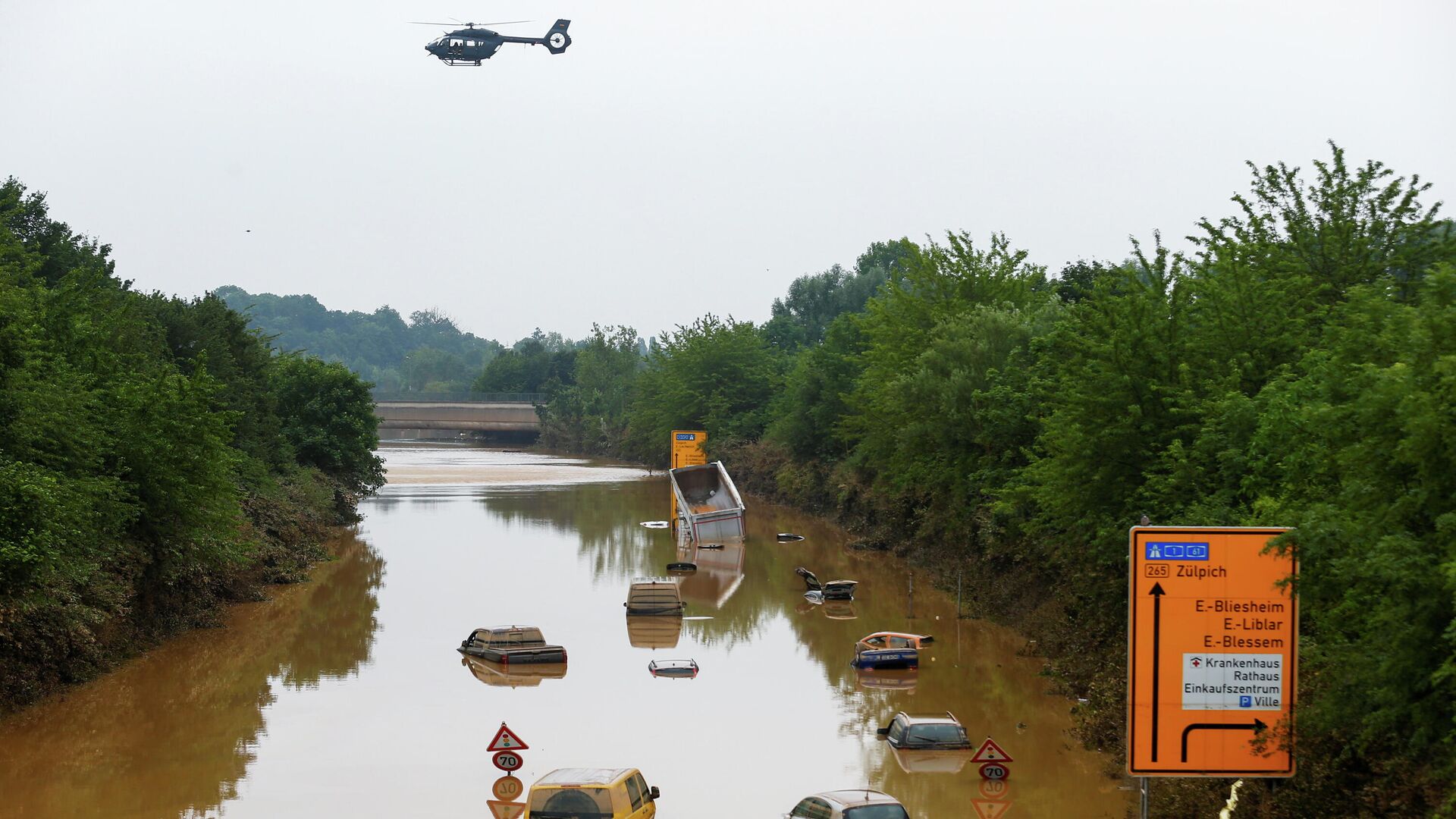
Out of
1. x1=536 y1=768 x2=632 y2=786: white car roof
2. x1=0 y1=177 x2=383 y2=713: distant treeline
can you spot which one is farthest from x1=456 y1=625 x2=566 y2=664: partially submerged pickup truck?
x1=536 y1=768 x2=632 y2=786: white car roof

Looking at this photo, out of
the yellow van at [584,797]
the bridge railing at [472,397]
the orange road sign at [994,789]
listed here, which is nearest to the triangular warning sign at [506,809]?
the yellow van at [584,797]

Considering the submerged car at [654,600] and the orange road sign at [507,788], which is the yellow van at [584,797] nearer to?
the orange road sign at [507,788]

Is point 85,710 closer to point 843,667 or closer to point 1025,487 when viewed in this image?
point 843,667

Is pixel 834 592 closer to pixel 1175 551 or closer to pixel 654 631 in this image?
pixel 654 631

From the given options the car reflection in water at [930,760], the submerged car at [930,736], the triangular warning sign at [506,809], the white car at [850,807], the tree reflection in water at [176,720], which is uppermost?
the white car at [850,807]

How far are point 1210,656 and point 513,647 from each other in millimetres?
24328

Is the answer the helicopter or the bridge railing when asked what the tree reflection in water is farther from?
the bridge railing

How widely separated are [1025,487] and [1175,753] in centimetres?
1953

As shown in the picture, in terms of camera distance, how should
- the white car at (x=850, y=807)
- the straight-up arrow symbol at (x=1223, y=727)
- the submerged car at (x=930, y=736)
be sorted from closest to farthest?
the straight-up arrow symbol at (x=1223, y=727), the white car at (x=850, y=807), the submerged car at (x=930, y=736)

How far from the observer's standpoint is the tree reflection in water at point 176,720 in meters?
23.5

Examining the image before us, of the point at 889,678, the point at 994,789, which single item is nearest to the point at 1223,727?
the point at 994,789

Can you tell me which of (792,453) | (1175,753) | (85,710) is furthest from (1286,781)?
(792,453)

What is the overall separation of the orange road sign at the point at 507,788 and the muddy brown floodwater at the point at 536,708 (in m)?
0.34

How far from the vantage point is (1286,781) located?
1625 centimetres
